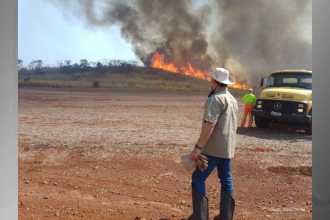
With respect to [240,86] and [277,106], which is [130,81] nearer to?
[240,86]

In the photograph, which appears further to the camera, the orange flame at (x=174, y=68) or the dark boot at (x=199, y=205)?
the orange flame at (x=174, y=68)

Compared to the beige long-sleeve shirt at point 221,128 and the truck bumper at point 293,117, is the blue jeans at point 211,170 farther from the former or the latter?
the truck bumper at point 293,117

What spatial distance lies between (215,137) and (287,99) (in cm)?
755

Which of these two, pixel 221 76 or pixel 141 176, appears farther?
pixel 141 176

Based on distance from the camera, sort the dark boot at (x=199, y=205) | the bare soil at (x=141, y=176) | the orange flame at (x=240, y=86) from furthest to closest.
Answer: the orange flame at (x=240, y=86)
the bare soil at (x=141, y=176)
the dark boot at (x=199, y=205)

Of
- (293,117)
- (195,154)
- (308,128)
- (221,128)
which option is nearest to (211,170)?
(195,154)

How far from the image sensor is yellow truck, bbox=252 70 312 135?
972 cm

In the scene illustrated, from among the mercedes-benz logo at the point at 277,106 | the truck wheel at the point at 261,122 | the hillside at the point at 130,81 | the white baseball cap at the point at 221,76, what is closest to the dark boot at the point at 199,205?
the white baseball cap at the point at 221,76

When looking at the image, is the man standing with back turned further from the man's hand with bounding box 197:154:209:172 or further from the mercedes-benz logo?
the mercedes-benz logo

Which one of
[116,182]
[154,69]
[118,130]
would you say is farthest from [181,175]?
[154,69]

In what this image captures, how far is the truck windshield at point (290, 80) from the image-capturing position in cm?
1035

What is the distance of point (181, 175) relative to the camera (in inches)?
223

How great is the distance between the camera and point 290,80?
10727mm
